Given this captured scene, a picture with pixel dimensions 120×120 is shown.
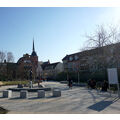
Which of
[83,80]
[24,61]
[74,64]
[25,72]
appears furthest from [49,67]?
[83,80]

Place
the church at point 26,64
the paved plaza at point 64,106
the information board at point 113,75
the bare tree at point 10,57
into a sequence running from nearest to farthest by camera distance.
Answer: the paved plaza at point 64,106 < the information board at point 113,75 < the church at point 26,64 < the bare tree at point 10,57

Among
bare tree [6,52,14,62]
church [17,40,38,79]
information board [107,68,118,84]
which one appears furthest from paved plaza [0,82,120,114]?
bare tree [6,52,14,62]

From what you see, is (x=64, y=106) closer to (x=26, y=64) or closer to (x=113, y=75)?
(x=113, y=75)

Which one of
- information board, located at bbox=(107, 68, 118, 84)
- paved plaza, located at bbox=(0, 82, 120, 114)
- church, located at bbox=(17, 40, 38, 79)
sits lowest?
paved plaza, located at bbox=(0, 82, 120, 114)

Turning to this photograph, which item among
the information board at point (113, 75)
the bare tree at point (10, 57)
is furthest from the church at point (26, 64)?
the information board at point (113, 75)

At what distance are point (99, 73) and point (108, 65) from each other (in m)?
7.86

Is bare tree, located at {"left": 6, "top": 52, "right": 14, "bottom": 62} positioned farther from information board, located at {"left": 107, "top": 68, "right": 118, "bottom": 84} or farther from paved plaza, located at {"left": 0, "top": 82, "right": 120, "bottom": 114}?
information board, located at {"left": 107, "top": 68, "right": 118, "bottom": 84}

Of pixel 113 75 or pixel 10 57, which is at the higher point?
pixel 10 57

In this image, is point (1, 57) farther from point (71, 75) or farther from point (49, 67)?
point (49, 67)

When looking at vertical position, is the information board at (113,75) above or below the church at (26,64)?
below

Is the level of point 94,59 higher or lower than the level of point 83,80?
higher

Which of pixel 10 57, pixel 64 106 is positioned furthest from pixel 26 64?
pixel 64 106

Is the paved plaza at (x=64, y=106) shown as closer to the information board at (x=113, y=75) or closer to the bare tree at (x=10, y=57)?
the information board at (x=113, y=75)

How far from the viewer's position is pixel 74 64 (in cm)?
6097
